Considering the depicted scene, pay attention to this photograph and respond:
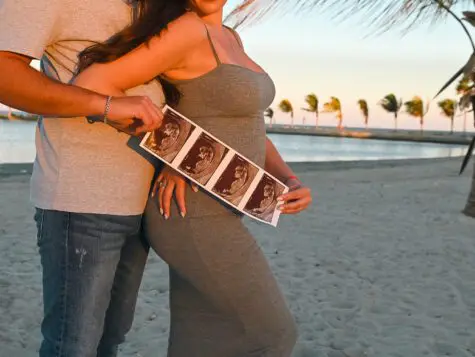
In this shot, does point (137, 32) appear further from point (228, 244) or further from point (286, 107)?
point (286, 107)

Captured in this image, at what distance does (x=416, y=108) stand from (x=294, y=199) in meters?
77.3

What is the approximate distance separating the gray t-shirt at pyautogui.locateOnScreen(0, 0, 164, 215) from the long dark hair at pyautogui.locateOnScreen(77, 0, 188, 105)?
3 cm

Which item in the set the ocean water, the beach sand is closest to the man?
the beach sand

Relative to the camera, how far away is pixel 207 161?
4.34ft

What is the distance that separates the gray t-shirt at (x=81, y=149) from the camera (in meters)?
1.24

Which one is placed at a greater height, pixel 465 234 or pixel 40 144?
pixel 40 144

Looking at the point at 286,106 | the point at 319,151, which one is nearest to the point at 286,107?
the point at 286,106

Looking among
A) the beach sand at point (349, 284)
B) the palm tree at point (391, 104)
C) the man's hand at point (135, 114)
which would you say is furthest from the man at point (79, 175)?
the palm tree at point (391, 104)

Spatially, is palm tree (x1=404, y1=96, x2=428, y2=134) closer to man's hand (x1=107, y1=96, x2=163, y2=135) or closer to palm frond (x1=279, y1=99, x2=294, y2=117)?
palm frond (x1=279, y1=99, x2=294, y2=117)

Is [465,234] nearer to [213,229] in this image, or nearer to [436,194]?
[436,194]

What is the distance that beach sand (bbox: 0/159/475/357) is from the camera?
2.92 meters

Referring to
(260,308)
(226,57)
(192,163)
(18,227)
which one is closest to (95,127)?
(192,163)

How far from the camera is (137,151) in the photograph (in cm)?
132

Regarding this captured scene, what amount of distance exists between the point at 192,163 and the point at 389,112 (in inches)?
3011
